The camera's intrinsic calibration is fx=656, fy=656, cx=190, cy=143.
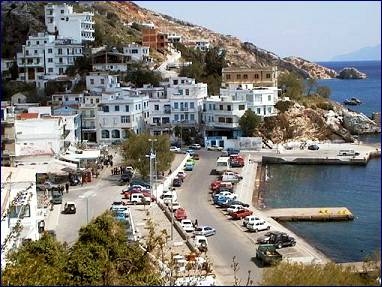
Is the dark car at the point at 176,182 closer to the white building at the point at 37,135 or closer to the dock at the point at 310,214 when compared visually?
the dock at the point at 310,214

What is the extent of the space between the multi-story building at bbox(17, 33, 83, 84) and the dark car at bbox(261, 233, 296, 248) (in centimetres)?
2414

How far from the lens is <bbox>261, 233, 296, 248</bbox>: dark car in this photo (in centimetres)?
1377

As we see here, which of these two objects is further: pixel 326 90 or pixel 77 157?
pixel 326 90

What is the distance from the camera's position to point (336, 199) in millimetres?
19688

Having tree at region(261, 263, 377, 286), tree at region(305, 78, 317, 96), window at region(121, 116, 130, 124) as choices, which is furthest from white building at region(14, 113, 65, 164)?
tree at region(305, 78, 317, 96)

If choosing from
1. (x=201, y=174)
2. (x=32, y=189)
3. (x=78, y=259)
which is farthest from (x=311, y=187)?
(x=78, y=259)

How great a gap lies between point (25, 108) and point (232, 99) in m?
9.16

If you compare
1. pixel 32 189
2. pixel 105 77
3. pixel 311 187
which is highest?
pixel 105 77

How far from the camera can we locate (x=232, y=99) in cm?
2975

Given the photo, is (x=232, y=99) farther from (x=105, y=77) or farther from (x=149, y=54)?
(x=149, y=54)

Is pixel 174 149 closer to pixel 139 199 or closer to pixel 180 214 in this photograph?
pixel 139 199

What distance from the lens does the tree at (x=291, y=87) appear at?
34700 mm

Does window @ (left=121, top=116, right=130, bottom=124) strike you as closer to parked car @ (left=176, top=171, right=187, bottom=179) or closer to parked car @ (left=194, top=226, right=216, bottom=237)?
parked car @ (left=176, top=171, right=187, bottom=179)

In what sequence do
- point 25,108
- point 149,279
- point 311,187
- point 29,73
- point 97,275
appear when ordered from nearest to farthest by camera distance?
point 149,279 < point 97,275 < point 311,187 < point 25,108 < point 29,73
